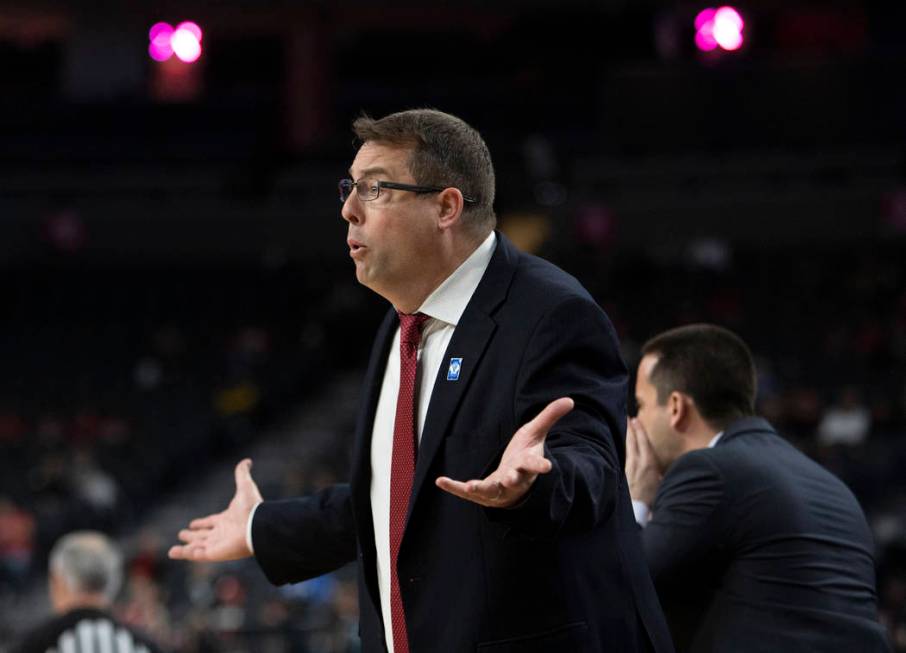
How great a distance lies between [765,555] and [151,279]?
17.4 metres

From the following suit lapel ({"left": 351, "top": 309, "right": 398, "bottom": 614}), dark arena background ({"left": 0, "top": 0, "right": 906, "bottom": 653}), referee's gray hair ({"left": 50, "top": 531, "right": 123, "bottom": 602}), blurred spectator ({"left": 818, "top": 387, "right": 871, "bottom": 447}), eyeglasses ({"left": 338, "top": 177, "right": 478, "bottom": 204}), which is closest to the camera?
→ eyeglasses ({"left": 338, "top": 177, "right": 478, "bottom": 204})

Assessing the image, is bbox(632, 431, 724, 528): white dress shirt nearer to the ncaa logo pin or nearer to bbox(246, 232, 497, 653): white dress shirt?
bbox(246, 232, 497, 653): white dress shirt

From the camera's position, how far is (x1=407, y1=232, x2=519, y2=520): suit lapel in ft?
8.26

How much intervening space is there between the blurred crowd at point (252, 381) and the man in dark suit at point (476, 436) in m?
6.56

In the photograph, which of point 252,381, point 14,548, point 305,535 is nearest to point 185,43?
point 252,381

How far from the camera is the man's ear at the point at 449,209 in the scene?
2.65 meters

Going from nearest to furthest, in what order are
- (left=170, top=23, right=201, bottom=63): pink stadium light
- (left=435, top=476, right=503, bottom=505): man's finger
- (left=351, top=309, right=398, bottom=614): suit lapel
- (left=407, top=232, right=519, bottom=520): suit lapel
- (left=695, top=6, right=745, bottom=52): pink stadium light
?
(left=435, top=476, right=503, bottom=505): man's finger → (left=407, top=232, right=519, bottom=520): suit lapel → (left=351, top=309, right=398, bottom=614): suit lapel → (left=695, top=6, right=745, bottom=52): pink stadium light → (left=170, top=23, right=201, bottom=63): pink stadium light

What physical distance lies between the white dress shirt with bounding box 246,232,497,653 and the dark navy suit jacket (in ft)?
0.16

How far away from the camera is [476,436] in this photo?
2.48 m

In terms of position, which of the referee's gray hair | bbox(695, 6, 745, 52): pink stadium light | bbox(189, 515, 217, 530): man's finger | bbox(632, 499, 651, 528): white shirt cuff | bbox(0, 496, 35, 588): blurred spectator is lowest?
bbox(0, 496, 35, 588): blurred spectator

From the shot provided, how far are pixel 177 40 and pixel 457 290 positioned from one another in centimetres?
1525

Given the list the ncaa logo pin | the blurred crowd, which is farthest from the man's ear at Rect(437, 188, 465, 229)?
the blurred crowd

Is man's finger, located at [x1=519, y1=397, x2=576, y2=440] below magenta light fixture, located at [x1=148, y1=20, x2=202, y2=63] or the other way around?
below

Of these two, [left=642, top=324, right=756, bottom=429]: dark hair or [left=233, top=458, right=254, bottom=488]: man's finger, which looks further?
[left=642, top=324, right=756, bottom=429]: dark hair
